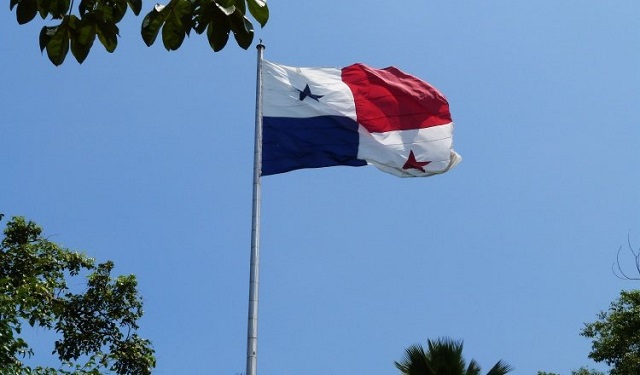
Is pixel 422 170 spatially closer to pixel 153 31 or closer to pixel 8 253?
pixel 8 253

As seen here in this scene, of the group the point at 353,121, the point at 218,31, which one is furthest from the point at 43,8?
the point at 353,121

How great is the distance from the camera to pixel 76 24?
391cm

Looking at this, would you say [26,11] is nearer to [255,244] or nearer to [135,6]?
[135,6]

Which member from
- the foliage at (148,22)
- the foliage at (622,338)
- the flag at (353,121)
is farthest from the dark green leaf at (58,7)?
the foliage at (622,338)

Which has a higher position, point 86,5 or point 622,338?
point 622,338

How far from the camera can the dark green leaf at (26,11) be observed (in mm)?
3803

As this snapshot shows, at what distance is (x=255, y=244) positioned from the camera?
13.4 metres

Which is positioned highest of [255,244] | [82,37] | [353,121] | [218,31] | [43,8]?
[353,121]

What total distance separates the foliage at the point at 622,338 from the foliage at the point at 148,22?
24203 millimetres

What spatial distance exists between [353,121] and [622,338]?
1479 cm

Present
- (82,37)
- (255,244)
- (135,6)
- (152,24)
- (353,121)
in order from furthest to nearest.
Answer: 1. (353,121)
2. (255,244)
3. (135,6)
4. (82,37)
5. (152,24)

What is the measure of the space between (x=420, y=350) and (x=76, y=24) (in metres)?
15.8

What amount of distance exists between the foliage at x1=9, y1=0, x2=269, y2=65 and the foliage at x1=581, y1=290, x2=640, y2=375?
79.4 ft

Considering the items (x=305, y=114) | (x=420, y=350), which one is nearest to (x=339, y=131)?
(x=305, y=114)
